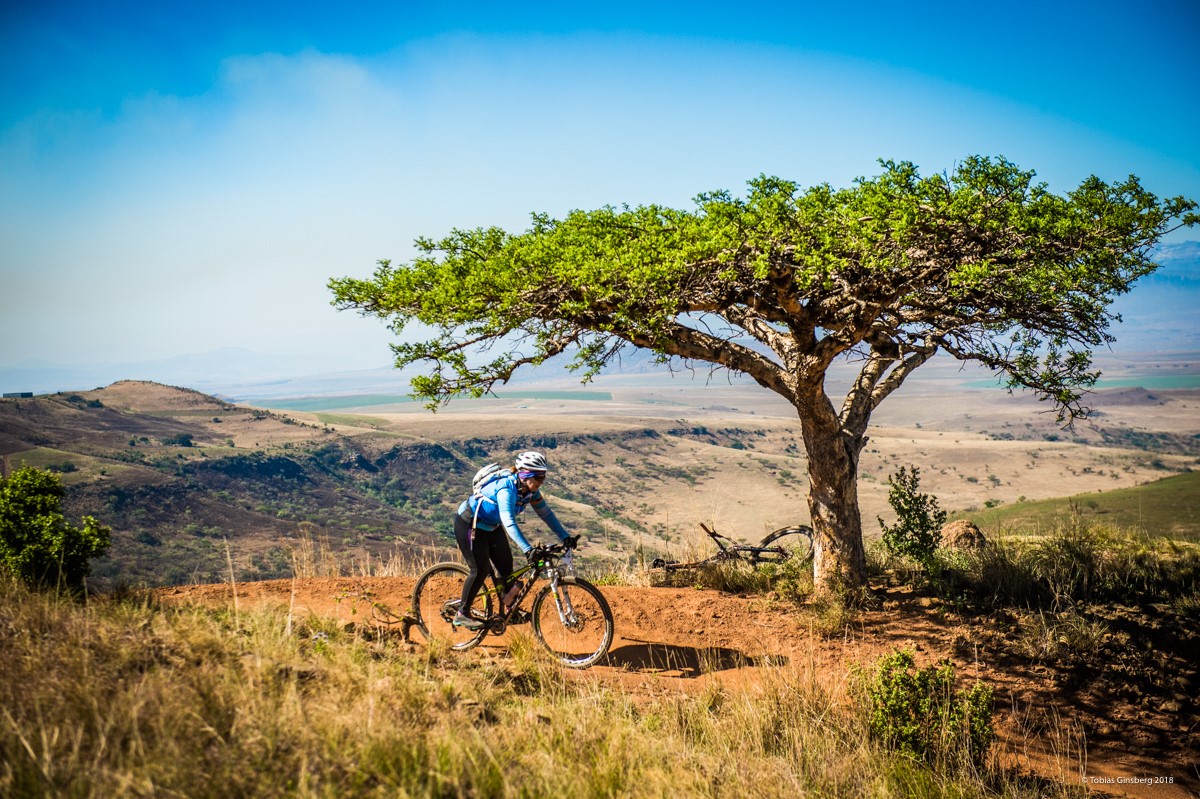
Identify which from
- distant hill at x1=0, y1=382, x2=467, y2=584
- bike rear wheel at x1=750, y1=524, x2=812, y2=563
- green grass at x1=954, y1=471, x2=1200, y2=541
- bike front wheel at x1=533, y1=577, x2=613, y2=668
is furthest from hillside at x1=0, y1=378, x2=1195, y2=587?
bike front wheel at x1=533, y1=577, x2=613, y2=668

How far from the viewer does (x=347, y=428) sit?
14188 cm

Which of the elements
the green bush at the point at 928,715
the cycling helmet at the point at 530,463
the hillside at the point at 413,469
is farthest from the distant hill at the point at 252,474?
the green bush at the point at 928,715

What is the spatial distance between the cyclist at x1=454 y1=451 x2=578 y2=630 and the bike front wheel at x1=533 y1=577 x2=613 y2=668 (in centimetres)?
53

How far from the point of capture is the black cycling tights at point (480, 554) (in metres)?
7.14

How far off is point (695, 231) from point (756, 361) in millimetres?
2702

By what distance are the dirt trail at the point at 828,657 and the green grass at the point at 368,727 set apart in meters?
0.73

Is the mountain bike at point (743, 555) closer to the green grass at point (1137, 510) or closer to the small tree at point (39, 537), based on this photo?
the small tree at point (39, 537)

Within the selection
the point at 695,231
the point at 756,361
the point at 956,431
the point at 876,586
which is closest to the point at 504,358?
the point at 695,231

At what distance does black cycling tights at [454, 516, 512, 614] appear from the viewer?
23.4 feet

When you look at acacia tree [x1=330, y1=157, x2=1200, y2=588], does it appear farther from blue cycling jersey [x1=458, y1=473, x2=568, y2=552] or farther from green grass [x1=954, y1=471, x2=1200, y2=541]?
green grass [x1=954, y1=471, x2=1200, y2=541]

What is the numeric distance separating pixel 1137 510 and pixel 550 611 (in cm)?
3539

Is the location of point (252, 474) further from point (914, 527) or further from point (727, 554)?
point (914, 527)

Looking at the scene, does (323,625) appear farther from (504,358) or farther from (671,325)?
(671,325)

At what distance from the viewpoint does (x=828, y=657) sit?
8.20 meters
